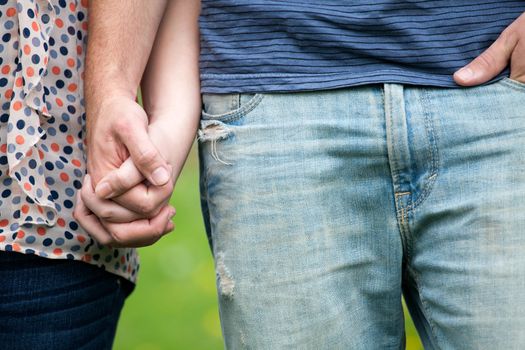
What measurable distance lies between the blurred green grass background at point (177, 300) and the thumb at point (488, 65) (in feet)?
6.24

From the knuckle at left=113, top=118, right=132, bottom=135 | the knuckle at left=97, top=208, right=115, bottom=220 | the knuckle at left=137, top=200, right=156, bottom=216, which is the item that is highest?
the knuckle at left=113, top=118, right=132, bottom=135

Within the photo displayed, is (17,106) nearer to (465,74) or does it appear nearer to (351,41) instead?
(351,41)

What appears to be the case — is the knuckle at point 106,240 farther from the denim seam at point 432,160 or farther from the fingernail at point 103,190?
the denim seam at point 432,160

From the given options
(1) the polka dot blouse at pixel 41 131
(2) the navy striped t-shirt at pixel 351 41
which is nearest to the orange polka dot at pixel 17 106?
(1) the polka dot blouse at pixel 41 131

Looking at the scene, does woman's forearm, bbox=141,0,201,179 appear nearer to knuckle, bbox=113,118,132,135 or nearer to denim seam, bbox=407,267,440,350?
knuckle, bbox=113,118,132,135

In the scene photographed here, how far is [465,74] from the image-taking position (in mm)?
1617

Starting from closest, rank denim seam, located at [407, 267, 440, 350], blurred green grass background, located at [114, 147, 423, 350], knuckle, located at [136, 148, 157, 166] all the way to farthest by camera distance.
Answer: knuckle, located at [136, 148, 157, 166]
denim seam, located at [407, 267, 440, 350]
blurred green grass background, located at [114, 147, 423, 350]

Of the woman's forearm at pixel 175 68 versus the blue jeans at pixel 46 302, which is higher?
the woman's forearm at pixel 175 68

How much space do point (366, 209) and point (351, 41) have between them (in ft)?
1.12

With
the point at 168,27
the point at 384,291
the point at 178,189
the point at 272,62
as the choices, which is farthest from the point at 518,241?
the point at 178,189

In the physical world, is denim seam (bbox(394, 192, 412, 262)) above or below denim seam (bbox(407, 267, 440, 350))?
above

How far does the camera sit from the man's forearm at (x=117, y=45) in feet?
5.43

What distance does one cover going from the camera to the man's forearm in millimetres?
1656

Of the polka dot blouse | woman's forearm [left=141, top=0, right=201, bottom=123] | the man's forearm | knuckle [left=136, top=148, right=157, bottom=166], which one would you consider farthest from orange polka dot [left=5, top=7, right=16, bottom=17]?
knuckle [left=136, top=148, right=157, bottom=166]
